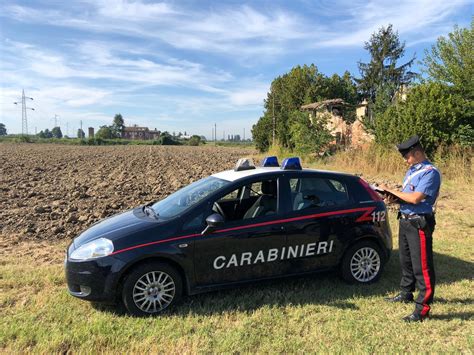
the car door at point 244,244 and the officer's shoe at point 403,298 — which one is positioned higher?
the car door at point 244,244

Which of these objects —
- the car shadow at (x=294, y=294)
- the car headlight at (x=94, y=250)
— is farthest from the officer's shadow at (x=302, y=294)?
the car headlight at (x=94, y=250)

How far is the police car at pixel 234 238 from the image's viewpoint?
4.28 metres

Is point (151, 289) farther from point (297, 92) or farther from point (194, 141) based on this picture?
point (194, 141)

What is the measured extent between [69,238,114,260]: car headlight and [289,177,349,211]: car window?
2.25m

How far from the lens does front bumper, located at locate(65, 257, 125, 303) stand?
4.19m

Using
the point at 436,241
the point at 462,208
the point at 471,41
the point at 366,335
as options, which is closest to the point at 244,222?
the point at 366,335

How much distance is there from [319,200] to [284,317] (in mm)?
1590

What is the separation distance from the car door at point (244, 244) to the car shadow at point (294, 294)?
0.22 m

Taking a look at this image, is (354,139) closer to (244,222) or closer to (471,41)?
(471,41)

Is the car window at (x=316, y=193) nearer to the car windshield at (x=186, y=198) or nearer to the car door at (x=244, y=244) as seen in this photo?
the car door at (x=244, y=244)

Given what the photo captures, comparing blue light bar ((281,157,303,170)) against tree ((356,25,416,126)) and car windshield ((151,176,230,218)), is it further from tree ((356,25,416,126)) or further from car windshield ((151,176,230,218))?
tree ((356,25,416,126))

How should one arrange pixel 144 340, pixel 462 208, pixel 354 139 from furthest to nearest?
pixel 354 139, pixel 462 208, pixel 144 340

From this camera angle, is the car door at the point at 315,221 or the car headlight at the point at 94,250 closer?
the car headlight at the point at 94,250

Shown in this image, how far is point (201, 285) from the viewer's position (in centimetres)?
454
